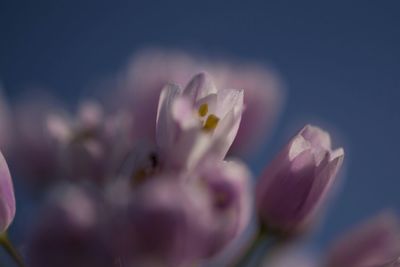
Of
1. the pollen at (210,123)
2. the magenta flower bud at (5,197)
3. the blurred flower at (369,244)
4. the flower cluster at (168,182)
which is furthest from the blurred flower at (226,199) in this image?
the blurred flower at (369,244)

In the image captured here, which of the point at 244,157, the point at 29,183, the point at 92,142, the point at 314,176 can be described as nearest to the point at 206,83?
the point at 314,176

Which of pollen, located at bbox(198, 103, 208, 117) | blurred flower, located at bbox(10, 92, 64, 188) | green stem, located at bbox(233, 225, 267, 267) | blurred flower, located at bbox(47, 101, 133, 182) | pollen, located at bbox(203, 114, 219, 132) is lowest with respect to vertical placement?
blurred flower, located at bbox(10, 92, 64, 188)

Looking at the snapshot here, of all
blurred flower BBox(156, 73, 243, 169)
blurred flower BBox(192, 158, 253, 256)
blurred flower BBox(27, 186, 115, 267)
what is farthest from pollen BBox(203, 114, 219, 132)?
blurred flower BBox(27, 186, 115, 267)

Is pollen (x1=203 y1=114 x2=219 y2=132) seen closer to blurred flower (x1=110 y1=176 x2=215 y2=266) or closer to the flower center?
the flower center

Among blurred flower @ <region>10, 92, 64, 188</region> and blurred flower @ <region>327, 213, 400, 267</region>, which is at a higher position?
blurred flower @ <region>327, 213, 400, 267</region>

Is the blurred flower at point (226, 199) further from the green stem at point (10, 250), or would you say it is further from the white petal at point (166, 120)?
the green stem at point (10, 250)
